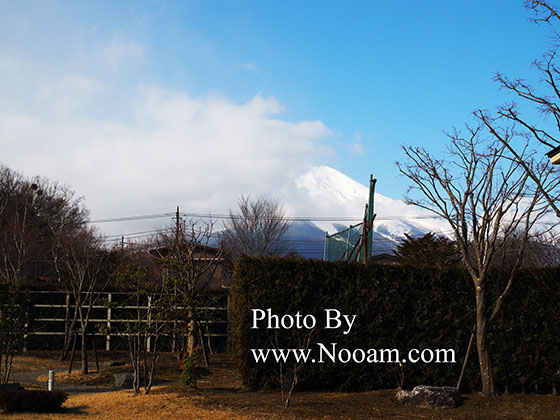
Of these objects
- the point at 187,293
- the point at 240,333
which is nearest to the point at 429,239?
the point at 187,293

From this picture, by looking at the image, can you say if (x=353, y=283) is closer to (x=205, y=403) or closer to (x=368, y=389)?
(x=368, y=389)

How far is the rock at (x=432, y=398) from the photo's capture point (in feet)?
26.5

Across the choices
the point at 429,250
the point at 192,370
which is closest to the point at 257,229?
the point at 429,250

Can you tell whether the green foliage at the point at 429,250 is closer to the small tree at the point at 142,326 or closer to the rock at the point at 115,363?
the rock at the point at 115,363

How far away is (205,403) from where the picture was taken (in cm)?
753

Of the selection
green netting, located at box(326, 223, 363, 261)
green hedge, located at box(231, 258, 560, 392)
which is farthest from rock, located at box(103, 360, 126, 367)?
green netting, located at box(326, 223, 363, 261)

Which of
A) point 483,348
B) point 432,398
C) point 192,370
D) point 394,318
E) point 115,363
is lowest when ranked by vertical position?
point 115,363

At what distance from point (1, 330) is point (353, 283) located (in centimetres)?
627

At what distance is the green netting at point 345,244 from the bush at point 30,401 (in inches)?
289

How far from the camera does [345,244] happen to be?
15.0 meters

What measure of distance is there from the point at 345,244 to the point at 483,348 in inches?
256

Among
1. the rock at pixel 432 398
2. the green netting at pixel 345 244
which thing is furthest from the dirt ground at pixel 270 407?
the green netting at pixel 345 244

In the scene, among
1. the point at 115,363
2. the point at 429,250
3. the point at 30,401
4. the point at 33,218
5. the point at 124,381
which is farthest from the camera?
the point at 33,218

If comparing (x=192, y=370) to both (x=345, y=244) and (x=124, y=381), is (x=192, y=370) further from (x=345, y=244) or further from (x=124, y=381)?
(x=345, y=244)
